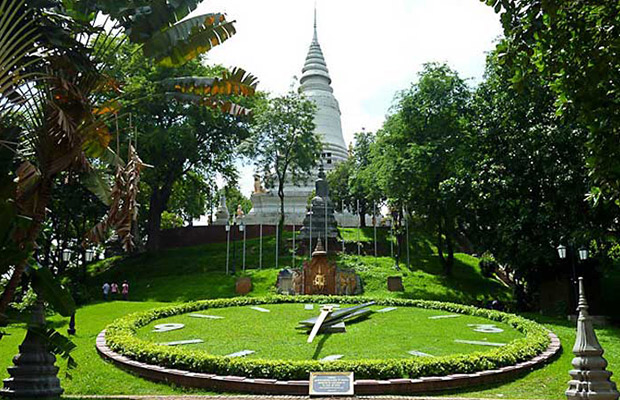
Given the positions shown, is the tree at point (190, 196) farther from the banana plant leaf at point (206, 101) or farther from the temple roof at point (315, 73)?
the banana plant leaf at point (206, 101)

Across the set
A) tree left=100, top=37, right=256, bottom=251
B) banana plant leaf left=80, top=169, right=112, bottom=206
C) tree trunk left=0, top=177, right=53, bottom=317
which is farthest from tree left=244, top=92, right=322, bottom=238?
tree trunk left=0, top=177, right=53, bottom=317

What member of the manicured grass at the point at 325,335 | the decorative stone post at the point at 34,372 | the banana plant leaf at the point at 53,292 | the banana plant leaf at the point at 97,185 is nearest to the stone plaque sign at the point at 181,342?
the manicured grass at the point at 325,335

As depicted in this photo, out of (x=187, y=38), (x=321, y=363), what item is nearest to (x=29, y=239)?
(x=187, y=38)

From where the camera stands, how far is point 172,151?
3180cm

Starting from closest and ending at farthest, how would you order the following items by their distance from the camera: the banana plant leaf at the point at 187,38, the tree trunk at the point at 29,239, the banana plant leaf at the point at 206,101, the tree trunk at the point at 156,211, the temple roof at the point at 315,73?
the tree trunk at the point at 29,239 < the banana plant leaf at the point at 187,38 < the banana plant leaf at the point at 206,101 < the tree trunk at the point at 156,211 < the temple roof at the point at 315,73

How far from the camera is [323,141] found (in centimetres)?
5309

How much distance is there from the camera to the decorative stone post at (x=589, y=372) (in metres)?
7.89

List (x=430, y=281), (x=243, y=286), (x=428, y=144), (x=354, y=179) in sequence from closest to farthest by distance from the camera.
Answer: (x=243, y=286)
(x=428, y=144)
(x=430, y=281)
(x=354, y=179)

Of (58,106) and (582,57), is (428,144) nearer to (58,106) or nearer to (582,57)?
(582,57)

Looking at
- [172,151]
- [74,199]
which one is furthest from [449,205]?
[74,199]

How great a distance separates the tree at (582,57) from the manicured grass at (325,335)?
501 centimetres

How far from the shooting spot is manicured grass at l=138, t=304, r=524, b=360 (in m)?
11.7

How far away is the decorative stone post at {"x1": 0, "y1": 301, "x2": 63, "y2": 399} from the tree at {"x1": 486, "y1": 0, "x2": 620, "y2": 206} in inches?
340

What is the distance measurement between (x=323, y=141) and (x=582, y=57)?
44026 mm
